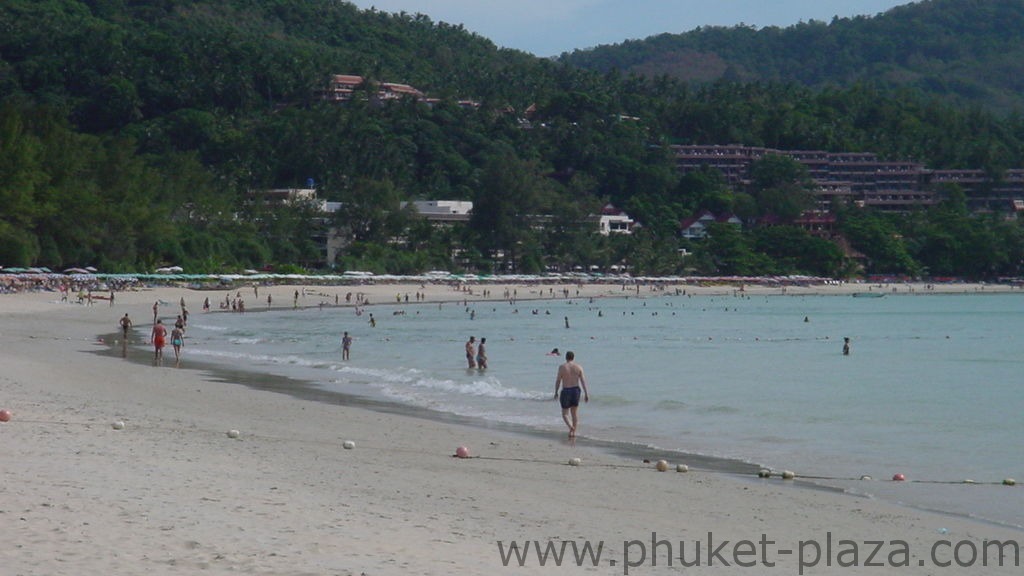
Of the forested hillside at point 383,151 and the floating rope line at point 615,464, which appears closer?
the floating rope line at point 615,464

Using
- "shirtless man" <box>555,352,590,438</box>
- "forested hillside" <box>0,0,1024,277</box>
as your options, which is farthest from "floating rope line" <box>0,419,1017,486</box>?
"forested hillside" <box>0,0,1024,277</box>

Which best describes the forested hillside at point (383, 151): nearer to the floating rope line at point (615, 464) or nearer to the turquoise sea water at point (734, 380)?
the turquoise sea water at point (734, 380)

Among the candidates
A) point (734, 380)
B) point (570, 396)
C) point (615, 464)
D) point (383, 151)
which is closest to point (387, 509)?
point (615, 464)

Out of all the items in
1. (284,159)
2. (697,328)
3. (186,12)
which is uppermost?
(186,12)

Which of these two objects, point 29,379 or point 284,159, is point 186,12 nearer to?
point 284,159

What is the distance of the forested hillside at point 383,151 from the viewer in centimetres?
7375

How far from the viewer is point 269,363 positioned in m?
27.4

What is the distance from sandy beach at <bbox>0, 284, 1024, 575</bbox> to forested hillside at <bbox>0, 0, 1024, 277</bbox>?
51456mm

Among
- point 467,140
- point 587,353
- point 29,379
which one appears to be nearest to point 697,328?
point 587,353

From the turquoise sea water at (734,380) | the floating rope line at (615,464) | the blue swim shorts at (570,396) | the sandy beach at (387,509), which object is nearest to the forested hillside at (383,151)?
the turquoise sea water at (734,380)

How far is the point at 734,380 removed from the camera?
26.0 meters

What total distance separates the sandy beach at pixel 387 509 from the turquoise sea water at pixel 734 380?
174cm

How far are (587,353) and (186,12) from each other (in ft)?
454

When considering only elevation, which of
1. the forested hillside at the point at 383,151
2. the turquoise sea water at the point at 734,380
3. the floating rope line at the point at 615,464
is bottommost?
the turquoise sea water at the point at 734,380
